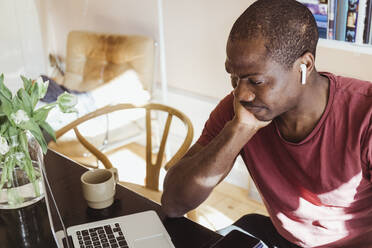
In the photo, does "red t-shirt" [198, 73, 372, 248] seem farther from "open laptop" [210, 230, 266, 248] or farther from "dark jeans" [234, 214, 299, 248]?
"open laptop" [210, 230, 266, 248]

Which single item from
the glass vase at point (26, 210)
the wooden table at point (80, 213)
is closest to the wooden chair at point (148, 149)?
the wooden table at point (80, 213)

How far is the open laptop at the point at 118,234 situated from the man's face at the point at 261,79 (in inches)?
16.1

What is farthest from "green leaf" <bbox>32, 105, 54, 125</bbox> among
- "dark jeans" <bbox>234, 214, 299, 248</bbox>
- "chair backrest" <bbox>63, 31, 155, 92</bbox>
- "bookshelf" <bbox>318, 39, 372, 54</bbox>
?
"chair backrest" <bbox>63, 31, 155, 92</bbox>

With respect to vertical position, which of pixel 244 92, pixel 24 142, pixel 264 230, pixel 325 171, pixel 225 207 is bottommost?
pixel 225 207

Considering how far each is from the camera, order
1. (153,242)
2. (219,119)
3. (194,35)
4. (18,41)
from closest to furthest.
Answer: (153,242) → (219,119) → (194,35) → (18,41)

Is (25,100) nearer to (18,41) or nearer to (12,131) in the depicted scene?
(12,131)

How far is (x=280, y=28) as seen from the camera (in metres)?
1.05

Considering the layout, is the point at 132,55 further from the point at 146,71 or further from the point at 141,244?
the point at 141,244

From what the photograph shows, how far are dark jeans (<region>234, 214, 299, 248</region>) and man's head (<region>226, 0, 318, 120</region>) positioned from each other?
0.50 m

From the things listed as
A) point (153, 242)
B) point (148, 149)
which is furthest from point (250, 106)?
point (148, 149)

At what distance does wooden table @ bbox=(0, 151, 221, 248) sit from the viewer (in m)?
1.10

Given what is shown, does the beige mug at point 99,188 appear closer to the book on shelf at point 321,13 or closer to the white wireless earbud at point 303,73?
the white wireless earbud at point 303,73

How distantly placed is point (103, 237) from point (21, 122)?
0.35 meters

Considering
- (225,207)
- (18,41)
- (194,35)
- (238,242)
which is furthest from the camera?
(18,41)
